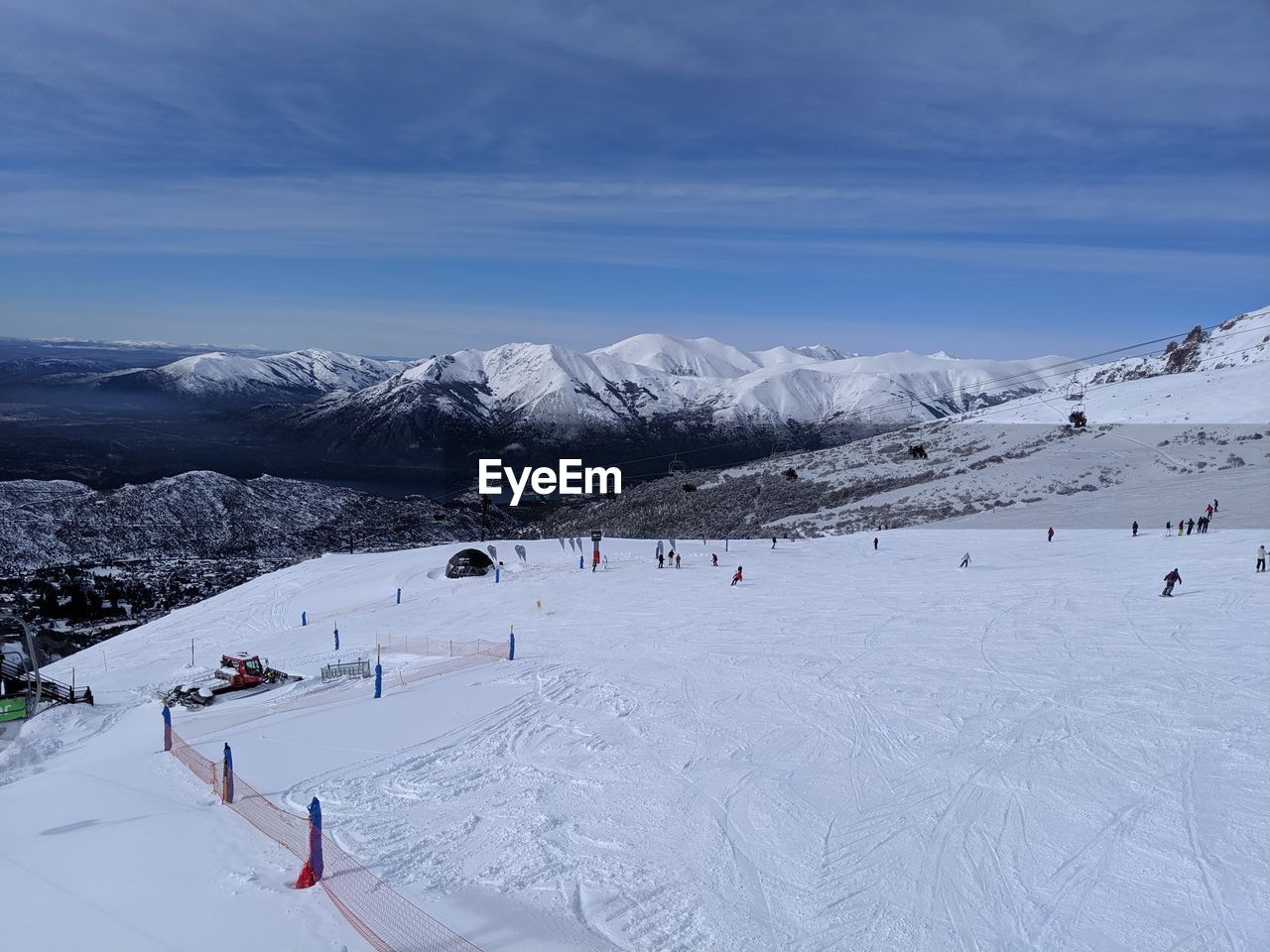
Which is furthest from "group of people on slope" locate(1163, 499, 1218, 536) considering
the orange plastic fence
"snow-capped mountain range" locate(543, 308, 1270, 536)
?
the orange plastic fence

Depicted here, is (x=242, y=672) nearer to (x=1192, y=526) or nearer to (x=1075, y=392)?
(x=1192, y=526)

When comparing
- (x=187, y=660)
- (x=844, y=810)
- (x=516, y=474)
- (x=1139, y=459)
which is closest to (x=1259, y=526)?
(x=1139, y=459)

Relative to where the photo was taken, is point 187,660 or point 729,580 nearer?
point 187,660

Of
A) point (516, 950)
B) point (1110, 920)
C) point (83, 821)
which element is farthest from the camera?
point (83, 821)

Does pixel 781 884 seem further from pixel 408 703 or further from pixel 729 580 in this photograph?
pixel 729 580
